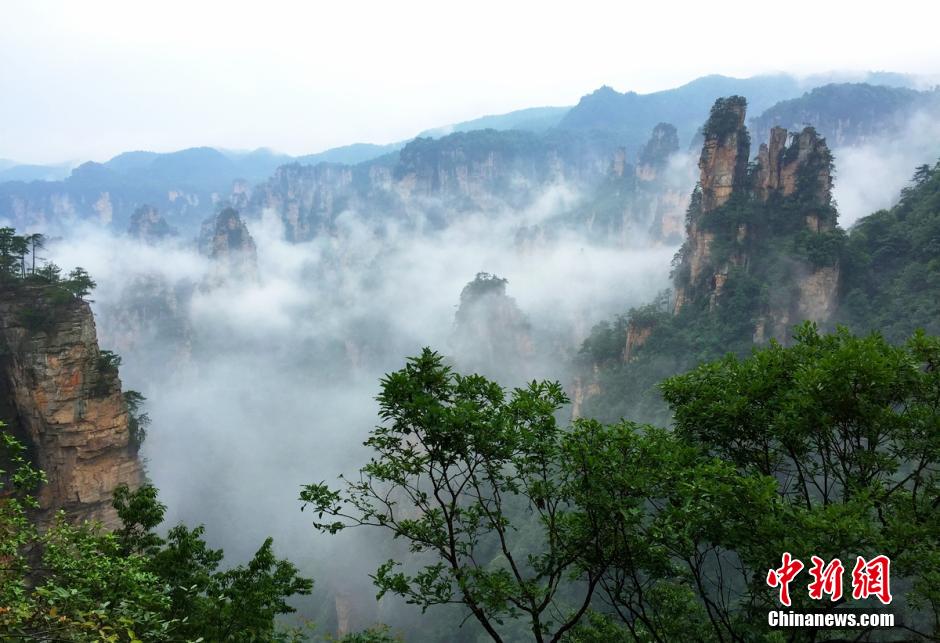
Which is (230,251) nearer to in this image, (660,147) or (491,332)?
(491,332)

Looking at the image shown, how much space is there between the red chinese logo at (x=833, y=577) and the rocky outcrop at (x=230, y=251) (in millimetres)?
124894

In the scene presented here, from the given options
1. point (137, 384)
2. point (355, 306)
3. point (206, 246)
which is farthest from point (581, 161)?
point (137, 384)

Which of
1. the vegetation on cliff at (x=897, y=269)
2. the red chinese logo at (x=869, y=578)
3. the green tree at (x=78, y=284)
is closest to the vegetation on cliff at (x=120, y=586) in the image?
the red chinese logo at (x=869, y=578)

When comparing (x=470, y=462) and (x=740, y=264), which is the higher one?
(x=470, y=462)

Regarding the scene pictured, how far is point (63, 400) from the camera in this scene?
72.2 feet

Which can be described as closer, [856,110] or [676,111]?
[856,110]

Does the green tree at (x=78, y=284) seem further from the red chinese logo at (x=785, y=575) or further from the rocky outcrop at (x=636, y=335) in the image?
the rocky outcrop at (x=636, y=335)

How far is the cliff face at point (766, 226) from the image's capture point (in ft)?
126

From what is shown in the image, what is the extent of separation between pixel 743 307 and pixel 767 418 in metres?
37.9

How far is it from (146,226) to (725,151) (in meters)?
140

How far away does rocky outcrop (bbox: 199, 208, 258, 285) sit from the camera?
112875mm

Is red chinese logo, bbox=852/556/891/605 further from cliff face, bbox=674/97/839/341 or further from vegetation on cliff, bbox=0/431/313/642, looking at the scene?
cliff face, bbox=674/97/839/341

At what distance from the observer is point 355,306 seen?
413 ft

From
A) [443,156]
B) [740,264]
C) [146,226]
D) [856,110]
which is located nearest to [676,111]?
[856,110]
